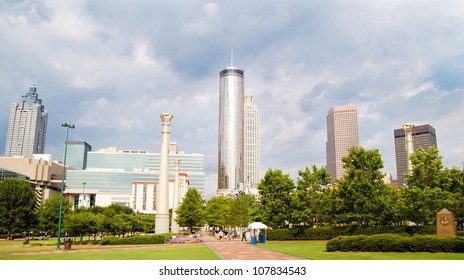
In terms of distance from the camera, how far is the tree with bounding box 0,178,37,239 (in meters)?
60.0

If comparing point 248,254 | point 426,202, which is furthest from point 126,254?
point 426,202

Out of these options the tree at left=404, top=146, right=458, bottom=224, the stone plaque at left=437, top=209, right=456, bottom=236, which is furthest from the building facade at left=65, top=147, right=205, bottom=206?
the stone plaque at left=437, top=209, right=456, bottom=236

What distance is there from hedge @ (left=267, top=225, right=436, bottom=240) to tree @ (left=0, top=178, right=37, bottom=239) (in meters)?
43.8

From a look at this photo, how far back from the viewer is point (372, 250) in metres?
24.3

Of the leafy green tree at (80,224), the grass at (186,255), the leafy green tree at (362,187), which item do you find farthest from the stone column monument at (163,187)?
the leafy green tree at (362,187)

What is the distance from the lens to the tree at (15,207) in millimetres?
59969

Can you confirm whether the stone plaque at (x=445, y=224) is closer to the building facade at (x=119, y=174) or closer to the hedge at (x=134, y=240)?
the hedge at (x=134, y=240)

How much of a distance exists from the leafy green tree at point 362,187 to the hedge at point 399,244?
14011mm

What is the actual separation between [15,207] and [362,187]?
55183 mm

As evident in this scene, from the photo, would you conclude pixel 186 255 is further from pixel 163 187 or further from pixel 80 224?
pixel 163 187

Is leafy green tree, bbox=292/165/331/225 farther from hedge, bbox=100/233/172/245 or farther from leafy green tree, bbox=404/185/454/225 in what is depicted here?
hedge, bbox=100/233/172/245

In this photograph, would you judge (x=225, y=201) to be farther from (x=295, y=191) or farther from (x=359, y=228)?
(x=359, y=228)
